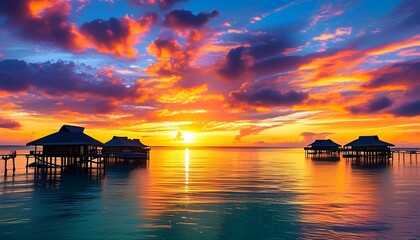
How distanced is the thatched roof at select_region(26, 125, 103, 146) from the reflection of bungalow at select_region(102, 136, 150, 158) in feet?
74.5

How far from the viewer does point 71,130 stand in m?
57.4

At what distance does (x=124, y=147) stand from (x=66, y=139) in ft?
119

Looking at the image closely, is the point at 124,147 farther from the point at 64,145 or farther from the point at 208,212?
the point at 208,212

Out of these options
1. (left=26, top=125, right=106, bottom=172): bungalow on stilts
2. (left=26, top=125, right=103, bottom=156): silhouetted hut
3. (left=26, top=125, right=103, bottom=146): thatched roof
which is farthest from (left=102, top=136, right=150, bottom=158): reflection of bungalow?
(left=26, top=125, right=103, bottom=156): silhouetted hut

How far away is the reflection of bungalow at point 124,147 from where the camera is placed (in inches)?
3266

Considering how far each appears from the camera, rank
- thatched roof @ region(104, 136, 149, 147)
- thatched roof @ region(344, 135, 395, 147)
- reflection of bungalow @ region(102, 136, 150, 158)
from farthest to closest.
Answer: thatched roof @ region(344, 135, 395, 147) → thatched roof @ region(104, 136, 149, 147) → reflection of bungalow @ region(102, 136, 150, 158)

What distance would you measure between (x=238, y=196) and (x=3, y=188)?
21893mm

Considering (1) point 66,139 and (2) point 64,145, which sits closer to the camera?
(2) point 64,145

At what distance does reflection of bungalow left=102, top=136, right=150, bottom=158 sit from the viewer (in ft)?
272

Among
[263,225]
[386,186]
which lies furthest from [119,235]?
[386,186]

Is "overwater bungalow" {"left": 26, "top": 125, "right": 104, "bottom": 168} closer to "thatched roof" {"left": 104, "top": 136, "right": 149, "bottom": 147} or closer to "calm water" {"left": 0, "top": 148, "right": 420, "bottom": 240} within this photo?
"calm water" {"left": 0, "top": 148, "right": 420, "bottom": 240}

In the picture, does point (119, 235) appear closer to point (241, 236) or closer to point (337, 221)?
point (241, 236)

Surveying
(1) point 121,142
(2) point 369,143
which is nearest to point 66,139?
(1) point 121,142

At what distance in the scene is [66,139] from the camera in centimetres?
5522
